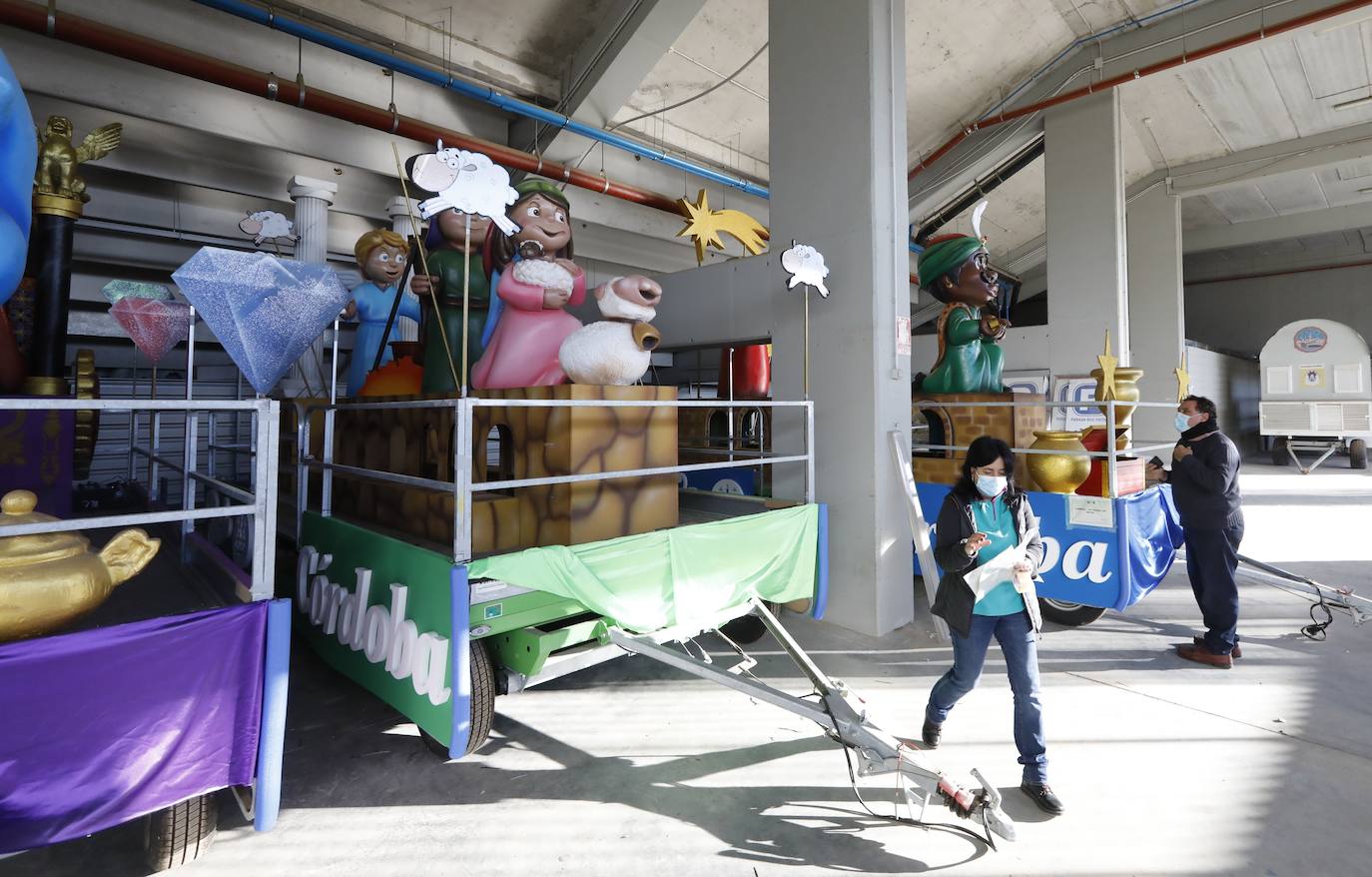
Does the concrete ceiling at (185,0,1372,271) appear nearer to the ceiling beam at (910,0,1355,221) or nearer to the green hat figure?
the ceiling beam at (910,0,1355,221)

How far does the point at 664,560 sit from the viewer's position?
3.09 meters

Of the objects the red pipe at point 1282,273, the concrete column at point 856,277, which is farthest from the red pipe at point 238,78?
the red pipe at point 1282,273

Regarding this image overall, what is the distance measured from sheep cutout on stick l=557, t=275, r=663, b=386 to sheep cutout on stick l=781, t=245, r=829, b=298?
50.1 inches

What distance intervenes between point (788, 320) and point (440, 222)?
2.41 m

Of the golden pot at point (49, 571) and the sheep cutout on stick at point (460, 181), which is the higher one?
the sheep cutout on stick at point (460, 181)

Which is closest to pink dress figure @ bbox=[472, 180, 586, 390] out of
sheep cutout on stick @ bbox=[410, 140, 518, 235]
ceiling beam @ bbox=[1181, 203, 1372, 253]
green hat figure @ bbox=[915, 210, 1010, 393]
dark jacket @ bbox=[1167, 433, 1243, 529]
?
sheep cutout on stick @ bbox=[410, 140, 518, 235]

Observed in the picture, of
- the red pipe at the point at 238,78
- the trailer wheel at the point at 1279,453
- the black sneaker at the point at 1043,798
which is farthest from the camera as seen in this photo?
the trailer wheel at the point at 1279,453

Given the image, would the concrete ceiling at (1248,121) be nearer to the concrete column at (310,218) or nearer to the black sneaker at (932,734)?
the black sneaker at (932,734)

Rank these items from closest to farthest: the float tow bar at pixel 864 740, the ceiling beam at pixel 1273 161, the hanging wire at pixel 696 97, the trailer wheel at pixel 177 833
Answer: the trailer wheel at pixel 177 833, the float tow bar at pixel 864 740, the hanging wire at pixel 696 97, the ceiling beam at pixel 1273 161

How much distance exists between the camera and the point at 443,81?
6148 millimetres

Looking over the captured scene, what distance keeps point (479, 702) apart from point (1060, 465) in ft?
12.4

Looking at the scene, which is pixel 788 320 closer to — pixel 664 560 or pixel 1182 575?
pixel 664 560

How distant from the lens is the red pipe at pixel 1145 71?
6.85 meters

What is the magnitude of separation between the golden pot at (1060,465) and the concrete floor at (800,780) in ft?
3.47
